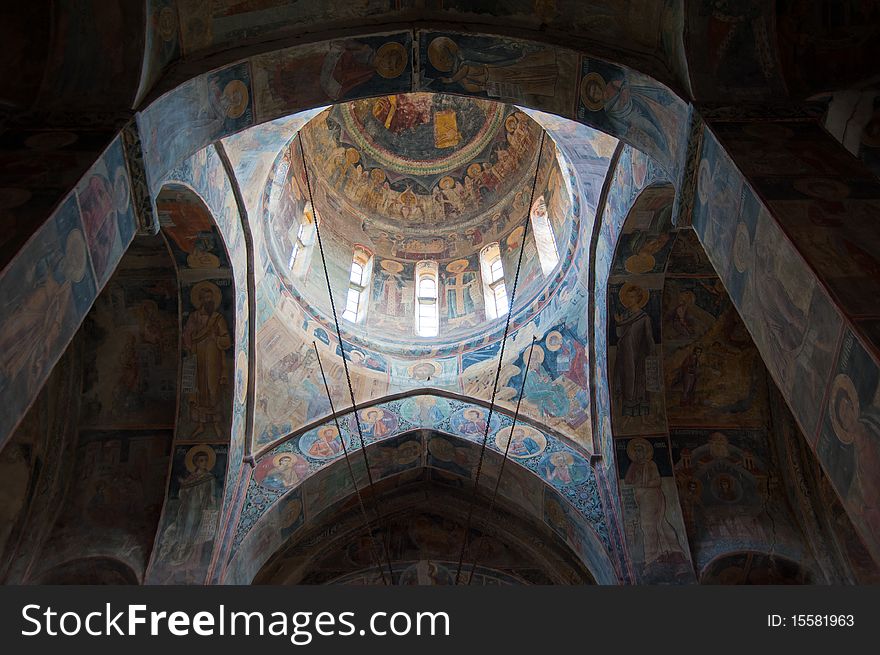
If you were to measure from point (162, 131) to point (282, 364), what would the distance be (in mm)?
5500

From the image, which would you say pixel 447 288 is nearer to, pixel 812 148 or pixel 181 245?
pixel 181 245

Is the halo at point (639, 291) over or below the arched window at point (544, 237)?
below

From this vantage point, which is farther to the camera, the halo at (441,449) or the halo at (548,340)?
the halo at (441,449)

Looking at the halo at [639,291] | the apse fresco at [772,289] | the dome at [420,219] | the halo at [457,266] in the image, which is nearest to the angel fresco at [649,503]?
the halo at [639,291]

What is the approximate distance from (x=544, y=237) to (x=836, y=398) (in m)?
8.98

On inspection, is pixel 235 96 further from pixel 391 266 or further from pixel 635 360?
pixel 391 266

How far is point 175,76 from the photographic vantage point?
23.0 ft

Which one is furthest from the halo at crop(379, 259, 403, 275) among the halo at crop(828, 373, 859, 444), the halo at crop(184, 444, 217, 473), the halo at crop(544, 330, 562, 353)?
the halo at crop(828, 373, 859, 444)

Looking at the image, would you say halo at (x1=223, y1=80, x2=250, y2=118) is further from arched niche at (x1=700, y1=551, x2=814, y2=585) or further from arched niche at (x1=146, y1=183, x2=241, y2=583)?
arched niche at (x1=700, y1=551, x2=814, y2=585)

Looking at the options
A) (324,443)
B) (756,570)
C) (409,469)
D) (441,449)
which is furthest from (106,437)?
(756,570)

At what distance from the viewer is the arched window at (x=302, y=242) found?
43.2 ft

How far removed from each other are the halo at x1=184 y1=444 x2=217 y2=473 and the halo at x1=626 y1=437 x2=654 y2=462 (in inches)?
221

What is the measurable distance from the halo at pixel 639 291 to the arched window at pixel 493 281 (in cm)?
315

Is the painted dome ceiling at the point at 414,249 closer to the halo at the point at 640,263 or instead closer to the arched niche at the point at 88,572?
the halo at the point at 640,263
